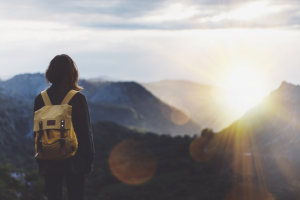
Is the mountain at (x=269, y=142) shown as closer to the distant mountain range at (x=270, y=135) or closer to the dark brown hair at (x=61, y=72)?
the distant mountain range at (x=270, y=135)

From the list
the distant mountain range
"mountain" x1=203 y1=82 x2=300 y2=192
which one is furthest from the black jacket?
the distant mountain range

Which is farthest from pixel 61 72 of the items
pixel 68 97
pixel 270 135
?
pixel 270 135

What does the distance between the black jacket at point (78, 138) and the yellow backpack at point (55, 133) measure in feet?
0.42

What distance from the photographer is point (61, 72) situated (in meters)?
4.79

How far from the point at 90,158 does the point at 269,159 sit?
1054 centimetres

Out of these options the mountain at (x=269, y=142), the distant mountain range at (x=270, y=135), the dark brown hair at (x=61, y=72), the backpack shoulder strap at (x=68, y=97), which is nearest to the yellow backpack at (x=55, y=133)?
the backpack shoulder strap at (x=68, y=97)

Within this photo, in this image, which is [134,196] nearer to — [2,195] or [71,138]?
[2,195]

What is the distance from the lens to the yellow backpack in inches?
172

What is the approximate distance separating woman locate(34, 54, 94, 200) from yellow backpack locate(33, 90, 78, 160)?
0.50 ft

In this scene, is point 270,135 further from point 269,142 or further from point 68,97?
point 68,97

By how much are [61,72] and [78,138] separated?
1215 mm

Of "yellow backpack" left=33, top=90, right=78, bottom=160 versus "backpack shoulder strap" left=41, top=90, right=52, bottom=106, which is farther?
"backpack shoulder strap" left=41, top=90, right=52, bottom=106

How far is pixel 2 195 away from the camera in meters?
13.8

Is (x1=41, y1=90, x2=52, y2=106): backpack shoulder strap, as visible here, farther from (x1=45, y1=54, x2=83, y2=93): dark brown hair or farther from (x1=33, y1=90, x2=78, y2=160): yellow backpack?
(x1=45, y1=54, x2=83, y2=93): dark brown hair
